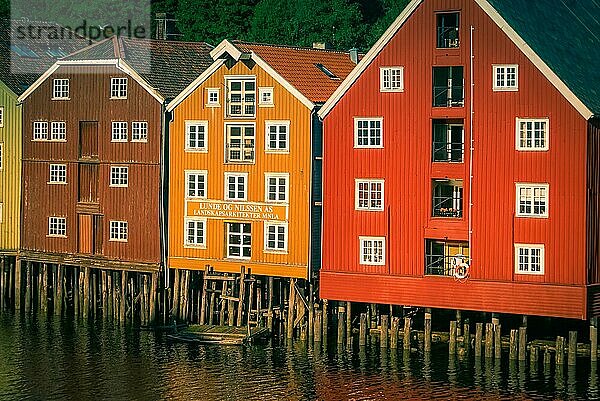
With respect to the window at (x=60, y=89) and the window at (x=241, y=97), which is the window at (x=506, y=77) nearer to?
the window at (x=241, y=97)

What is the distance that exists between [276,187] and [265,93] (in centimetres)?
381

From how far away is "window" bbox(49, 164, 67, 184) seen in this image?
7624cm

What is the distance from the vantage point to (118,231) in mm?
73875

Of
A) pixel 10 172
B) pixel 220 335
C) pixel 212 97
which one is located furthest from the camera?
pixel 10 172

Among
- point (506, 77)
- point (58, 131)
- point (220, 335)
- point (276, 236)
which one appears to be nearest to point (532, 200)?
point (506, 77)

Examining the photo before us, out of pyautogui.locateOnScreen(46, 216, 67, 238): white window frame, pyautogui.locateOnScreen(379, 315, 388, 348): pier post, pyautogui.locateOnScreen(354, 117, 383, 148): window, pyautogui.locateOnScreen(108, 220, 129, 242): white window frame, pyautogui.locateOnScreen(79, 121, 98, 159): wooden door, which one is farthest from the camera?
pyautogui.locateOnScreen(46, 216, 67, 238): white window frame

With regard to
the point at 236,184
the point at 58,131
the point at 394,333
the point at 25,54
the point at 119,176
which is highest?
the point at 25,54

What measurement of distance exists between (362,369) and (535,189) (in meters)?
9.09

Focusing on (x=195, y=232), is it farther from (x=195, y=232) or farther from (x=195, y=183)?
(x=195, y=183)

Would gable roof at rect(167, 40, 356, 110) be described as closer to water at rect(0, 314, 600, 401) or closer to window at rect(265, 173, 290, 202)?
window at rect(265, 173, 290, 202)

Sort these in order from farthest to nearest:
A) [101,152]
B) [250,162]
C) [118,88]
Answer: [101,152] → [118,88] → [250,162]

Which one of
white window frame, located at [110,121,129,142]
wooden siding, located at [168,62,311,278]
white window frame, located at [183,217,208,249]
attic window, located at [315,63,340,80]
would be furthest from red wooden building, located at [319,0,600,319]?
white window frame, located at [110,121,129,142]

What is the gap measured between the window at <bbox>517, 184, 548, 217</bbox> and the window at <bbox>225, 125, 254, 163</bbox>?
12760 millimetres

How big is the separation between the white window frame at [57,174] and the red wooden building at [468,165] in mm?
15918
